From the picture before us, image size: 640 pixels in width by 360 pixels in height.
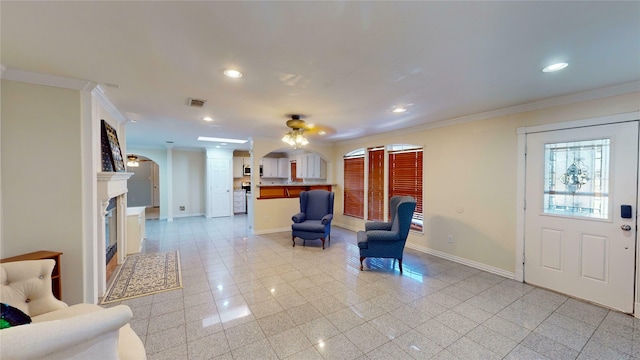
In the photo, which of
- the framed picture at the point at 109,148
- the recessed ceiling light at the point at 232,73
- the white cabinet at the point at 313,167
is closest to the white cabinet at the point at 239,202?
the white cabinet at the point at 313,167

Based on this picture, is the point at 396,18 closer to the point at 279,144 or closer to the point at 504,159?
the point at 504,159

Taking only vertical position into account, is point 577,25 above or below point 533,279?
above

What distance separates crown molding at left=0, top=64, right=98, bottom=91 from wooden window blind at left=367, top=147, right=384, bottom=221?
188 inches

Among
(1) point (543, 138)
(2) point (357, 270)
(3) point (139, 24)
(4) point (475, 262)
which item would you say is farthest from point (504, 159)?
(3) point (139, 24)

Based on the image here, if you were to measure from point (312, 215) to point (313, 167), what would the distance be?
238 cm

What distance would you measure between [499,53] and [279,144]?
15.8 feet

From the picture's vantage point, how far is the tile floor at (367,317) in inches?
78.0

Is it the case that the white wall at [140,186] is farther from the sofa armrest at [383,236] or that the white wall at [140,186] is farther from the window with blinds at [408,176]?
the sofa armrest at [383,236]

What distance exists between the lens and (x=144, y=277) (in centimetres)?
335

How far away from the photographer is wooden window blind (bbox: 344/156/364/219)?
6105 mm

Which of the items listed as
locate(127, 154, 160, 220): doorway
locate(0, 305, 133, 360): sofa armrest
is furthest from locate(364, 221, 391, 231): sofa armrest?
locate(127, 154, 160, 220): doorway

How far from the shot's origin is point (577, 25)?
1.50m

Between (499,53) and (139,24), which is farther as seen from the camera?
(499,53)

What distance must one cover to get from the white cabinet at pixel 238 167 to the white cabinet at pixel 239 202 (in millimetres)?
646
